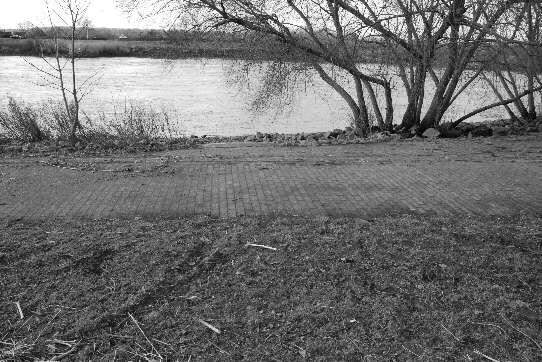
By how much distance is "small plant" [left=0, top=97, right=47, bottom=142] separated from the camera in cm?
1273

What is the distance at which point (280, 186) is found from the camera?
749 cm

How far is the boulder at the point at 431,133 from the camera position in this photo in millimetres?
13498

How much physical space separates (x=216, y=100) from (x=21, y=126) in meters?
10.6

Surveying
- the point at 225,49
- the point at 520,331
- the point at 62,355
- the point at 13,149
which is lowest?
the point at 62,355

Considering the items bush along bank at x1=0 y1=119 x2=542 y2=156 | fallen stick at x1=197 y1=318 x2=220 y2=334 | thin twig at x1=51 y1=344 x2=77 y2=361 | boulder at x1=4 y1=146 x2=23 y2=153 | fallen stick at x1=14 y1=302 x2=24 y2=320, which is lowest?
thin twig at x1=51 y1=344 x2=77 y2=361

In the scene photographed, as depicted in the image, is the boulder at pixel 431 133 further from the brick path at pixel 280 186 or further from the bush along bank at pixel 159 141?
the brick path at pixel 280 186

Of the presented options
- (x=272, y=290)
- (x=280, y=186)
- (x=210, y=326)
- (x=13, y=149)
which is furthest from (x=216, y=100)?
(x=210, y=326)

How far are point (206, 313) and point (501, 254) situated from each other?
289 centimetres

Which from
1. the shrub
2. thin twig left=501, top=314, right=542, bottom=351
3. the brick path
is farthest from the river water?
thin twig left=501, top=314, right=542, bottom=351

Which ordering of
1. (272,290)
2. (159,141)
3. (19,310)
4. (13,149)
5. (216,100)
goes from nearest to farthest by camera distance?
(19,310)
(272,290)
(13,149)
(159,141)
(216,100)

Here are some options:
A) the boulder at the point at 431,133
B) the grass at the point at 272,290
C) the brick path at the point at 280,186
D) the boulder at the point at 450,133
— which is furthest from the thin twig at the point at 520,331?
the boulder at the point at 450,133

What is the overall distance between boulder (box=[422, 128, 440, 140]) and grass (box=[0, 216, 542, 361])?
772 cm

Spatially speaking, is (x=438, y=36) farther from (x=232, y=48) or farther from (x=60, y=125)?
(x=60, y=125)

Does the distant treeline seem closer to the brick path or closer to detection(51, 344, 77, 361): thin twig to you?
the brick path
